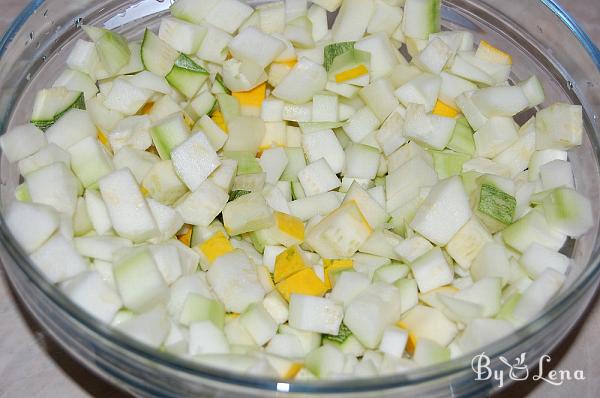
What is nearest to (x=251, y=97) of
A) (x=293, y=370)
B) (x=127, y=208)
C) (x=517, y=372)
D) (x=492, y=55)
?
(x=127, y=208)

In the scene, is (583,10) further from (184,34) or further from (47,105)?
(47,105)

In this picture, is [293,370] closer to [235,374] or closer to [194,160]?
[235,374]

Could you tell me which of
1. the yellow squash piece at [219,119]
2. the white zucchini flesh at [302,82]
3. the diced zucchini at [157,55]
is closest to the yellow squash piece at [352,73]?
the white zucchini flesh at [302,82]

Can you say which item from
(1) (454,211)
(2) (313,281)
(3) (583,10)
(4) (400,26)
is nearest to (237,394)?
(2) (313,281)

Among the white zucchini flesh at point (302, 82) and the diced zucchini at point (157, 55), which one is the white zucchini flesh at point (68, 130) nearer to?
the diced zucchini at point (157, 55)

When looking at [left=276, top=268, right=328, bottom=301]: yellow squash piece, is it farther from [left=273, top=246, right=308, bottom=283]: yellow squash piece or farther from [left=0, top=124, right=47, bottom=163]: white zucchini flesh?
[left=0, top=124, right=47, bottom=163]: white zucchini flesh

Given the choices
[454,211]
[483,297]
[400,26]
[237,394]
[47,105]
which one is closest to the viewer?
[237,394]
